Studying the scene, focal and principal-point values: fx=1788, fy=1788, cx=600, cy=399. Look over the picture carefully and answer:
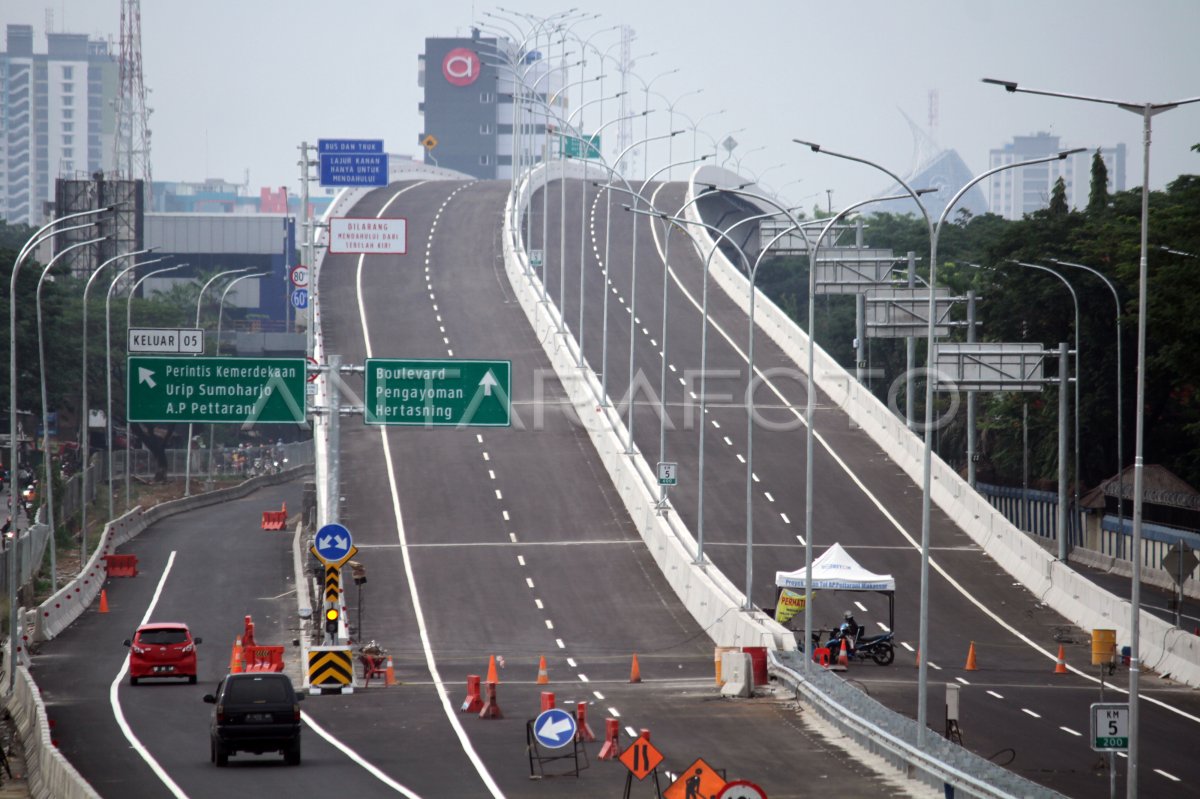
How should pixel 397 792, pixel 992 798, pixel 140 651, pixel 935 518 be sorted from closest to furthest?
pixel 992 798 → pixel 397 792 → pixel 140 651 → pixel 935 518

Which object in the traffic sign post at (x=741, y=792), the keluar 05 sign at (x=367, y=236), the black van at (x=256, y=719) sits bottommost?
the black van at (x=256, y=719)

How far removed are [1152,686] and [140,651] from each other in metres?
22.9

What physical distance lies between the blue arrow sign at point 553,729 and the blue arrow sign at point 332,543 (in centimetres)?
1200

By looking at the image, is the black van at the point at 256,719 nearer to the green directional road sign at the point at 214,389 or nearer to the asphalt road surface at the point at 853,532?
the asphalt road surface at the point at 853,532

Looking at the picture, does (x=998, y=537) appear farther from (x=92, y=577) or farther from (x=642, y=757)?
(x=642, y=757)

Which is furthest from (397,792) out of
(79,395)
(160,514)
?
(79,395)

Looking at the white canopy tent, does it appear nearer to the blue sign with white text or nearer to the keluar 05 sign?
the keluar 05 sign

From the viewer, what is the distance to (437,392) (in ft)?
129

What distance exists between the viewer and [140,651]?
3916cm

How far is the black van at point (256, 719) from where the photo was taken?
27.5 meters

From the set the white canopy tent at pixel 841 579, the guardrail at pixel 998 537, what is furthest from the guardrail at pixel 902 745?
the guardrail at pixel 998 537

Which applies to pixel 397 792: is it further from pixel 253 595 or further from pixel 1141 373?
pixel 253 595

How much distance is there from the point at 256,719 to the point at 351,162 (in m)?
36.0

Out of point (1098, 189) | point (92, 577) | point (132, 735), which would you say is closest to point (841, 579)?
point (132, 735)
